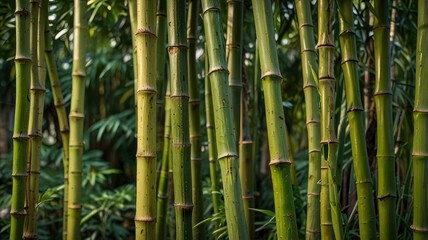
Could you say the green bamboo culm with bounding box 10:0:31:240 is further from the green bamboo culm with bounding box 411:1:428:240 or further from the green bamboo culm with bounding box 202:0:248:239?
the green bamboo culm with bounding box 411:1:428:240

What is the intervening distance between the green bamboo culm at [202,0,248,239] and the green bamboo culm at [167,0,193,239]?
70 millimetres

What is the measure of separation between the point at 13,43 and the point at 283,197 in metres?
1.06

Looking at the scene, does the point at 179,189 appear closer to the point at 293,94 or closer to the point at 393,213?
the point at 393,213

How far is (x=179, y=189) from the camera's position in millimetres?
821

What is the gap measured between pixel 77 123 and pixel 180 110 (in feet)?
1.28

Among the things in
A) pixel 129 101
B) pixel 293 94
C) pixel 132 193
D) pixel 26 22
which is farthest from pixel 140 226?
pixel 129 101

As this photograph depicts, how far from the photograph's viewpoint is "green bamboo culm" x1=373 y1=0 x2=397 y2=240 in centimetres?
82

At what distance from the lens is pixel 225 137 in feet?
2.46

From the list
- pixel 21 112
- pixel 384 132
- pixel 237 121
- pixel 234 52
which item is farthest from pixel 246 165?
pixel 21 112

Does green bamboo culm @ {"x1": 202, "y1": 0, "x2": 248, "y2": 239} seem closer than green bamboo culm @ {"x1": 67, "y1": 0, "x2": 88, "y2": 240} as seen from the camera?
Yes

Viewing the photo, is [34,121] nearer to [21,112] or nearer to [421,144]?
[21,112]

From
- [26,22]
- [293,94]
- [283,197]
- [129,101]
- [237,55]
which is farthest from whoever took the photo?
[129,101]

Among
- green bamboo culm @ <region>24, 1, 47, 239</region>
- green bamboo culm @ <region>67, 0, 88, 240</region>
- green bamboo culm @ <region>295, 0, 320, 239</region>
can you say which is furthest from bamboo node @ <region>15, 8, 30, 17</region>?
green bamboo culm @ <region>295, 0, 320, 239</region>

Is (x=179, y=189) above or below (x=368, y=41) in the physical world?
below
